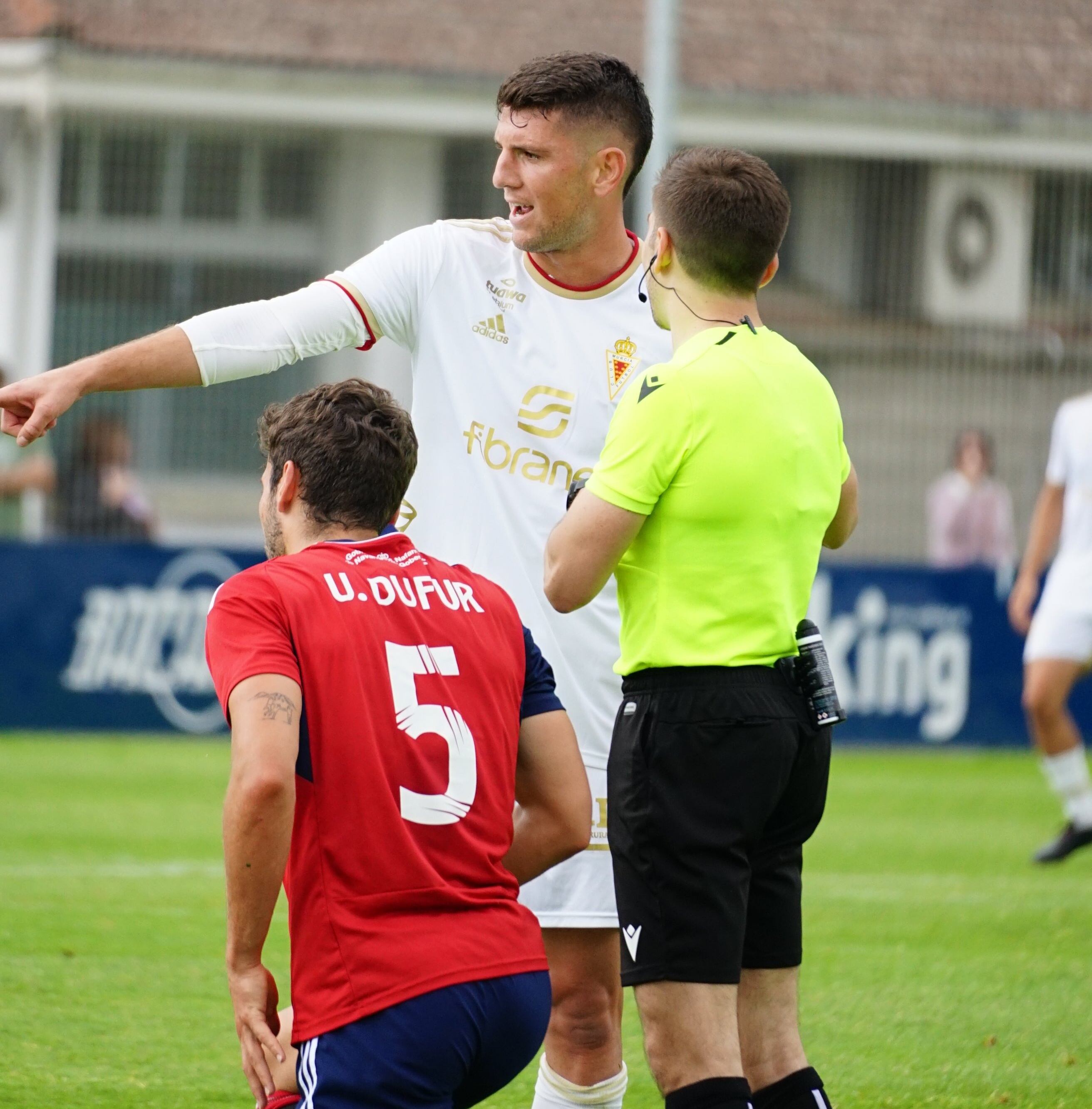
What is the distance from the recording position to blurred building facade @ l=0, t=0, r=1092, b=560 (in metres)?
15.4

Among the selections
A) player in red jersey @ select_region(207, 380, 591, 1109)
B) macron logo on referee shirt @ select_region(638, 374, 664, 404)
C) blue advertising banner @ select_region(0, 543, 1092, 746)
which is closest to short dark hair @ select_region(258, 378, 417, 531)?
player in red jersey @ select_region(207, 380, 591, 1109)

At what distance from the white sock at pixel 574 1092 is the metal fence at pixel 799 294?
1001cm

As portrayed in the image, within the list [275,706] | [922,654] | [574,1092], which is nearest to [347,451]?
[275,706]

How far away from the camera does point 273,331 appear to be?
12.8 feet

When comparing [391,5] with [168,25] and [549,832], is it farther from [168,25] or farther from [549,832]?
[549,832]

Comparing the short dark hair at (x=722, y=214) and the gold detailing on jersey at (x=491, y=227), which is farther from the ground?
the short dark hair at (x=722, y=214)

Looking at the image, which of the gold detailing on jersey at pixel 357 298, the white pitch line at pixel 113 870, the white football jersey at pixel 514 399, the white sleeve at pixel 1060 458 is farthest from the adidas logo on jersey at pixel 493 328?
the white sleeve at pixel 1060 458

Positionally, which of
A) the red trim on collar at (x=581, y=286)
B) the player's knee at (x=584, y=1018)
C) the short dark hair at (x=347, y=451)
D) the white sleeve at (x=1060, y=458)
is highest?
the red trim on collar at (x=581, y=286)

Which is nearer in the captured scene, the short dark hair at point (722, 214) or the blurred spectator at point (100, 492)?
the short dark hair at point (722, 214)

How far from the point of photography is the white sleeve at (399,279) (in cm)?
409

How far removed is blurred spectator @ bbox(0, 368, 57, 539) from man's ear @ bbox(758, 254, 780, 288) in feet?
33.0

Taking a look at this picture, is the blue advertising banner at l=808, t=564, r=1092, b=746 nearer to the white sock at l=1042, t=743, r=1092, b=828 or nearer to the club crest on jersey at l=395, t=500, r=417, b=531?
the white sock at l=1042, t=743, r=1092, b=828

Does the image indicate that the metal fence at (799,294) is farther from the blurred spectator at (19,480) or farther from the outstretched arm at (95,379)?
the outstretched arm at (95,379)

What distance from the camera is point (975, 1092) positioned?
204 inches
